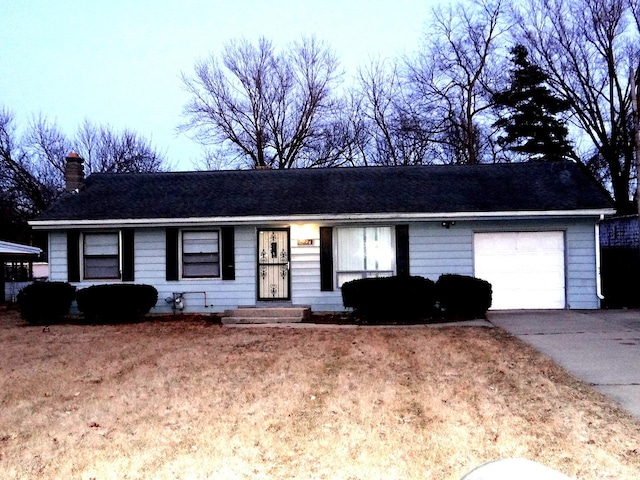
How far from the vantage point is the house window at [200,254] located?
12.6 m

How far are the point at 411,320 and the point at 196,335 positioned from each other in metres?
4.35

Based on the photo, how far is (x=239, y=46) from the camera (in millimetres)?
28750

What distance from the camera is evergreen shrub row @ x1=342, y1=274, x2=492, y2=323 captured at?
1070 cm

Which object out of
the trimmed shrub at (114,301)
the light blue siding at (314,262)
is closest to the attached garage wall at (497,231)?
the light blue siding at (314,262)

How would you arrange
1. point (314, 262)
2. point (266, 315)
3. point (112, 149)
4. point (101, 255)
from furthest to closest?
point (112, 149), point (101, 255), point (314, 262), point (266, 315)

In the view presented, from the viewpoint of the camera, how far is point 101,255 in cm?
1272

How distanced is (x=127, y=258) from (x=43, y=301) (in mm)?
2024

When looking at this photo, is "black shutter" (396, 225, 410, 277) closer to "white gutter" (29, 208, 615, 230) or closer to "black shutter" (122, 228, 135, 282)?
"white gutter" (29, 208, 615, 230)

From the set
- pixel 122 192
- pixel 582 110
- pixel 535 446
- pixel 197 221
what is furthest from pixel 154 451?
pixel 582 110

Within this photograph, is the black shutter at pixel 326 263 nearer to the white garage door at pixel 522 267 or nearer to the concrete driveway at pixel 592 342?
the white garage door at pixel 522 267

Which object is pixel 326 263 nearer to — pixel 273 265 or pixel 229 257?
pixel 273 265

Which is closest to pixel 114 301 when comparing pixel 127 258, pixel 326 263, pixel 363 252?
pixel 127 258

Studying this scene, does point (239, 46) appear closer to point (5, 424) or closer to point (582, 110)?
point (582, 110)

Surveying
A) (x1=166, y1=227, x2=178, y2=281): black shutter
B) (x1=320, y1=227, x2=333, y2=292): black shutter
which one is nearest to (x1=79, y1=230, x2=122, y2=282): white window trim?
(x1=166, y1=227, x2=178, y2=281): black shutter
